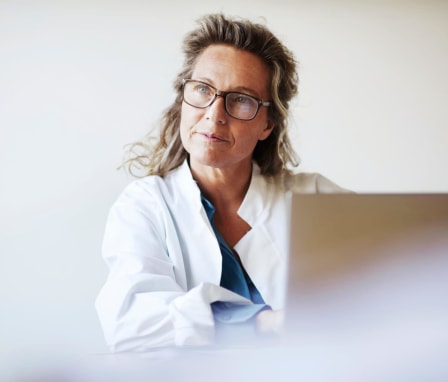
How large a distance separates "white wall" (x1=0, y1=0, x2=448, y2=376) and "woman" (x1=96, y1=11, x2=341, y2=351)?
0.96 ft

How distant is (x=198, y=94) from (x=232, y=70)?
124 millimetres

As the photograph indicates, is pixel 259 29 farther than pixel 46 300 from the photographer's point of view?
No

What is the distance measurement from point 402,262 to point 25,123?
1.71 meters

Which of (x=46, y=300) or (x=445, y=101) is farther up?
(x=445, y=101)

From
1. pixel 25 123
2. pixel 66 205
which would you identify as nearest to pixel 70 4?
pixel 25 123

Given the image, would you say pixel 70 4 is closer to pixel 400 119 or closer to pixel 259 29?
pixel 259 29

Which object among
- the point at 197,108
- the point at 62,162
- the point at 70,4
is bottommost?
the point at 62,162

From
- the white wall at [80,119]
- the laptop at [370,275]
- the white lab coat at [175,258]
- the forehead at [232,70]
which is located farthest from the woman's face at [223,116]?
the laptop at [370,275]

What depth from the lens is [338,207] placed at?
776mm

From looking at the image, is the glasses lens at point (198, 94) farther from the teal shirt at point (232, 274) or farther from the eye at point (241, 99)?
the teal shirt at point (232, 274)

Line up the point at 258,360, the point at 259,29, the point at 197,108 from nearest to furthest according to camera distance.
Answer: the point at 258,360 < the point at 197,108 < the point at 259,29

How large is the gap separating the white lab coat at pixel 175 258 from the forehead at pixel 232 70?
278 millimetres

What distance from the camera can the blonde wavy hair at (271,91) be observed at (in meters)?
1.85

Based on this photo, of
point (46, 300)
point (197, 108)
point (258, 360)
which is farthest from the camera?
point (46, 300)
